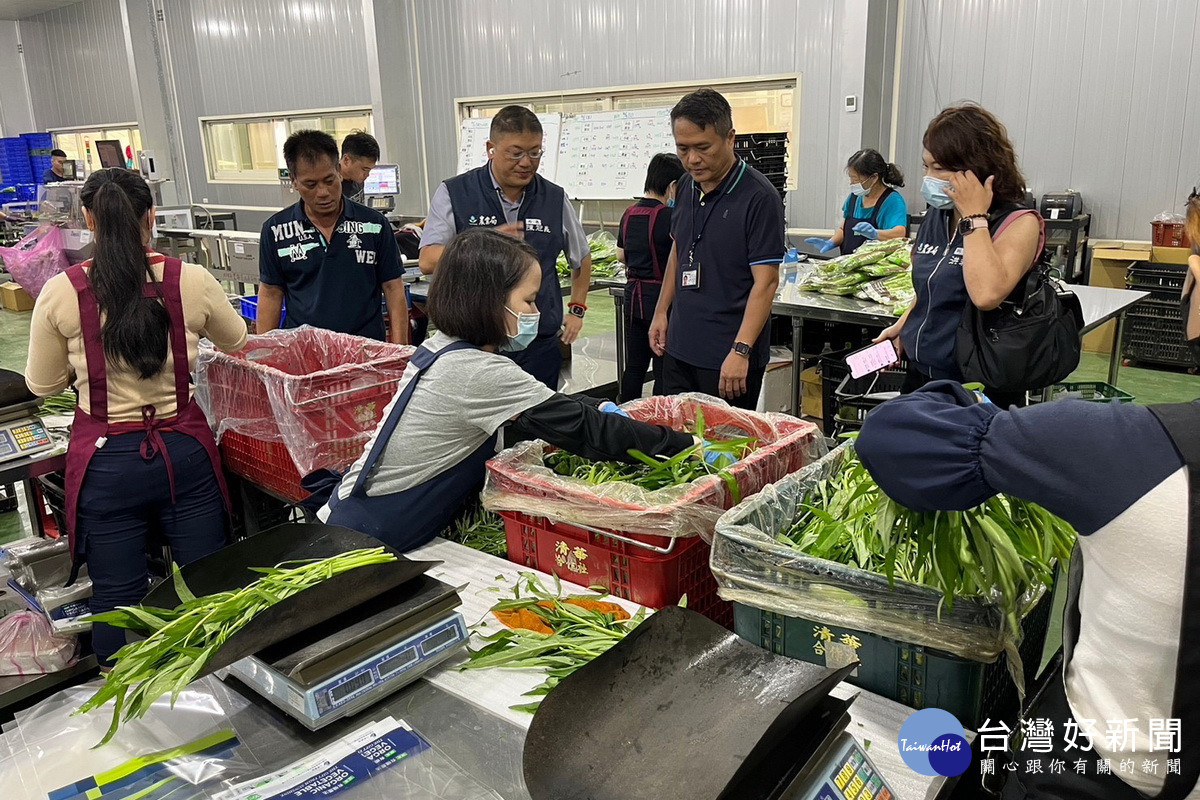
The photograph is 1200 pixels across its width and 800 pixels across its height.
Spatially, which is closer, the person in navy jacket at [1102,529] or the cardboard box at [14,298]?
the person in navy jacket at [1102,529]

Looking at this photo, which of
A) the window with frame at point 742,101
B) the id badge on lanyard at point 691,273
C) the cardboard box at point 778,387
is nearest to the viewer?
the id badge on lanyard at point 691,273

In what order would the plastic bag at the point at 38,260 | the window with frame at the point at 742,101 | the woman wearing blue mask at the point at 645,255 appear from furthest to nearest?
the window with frame at the point at 742,101, the woman wearing blue mask at the point at 645,255, the plastic bag at the point at 38,260

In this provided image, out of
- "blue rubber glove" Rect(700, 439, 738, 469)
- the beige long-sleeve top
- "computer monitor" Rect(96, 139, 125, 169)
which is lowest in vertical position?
"blue rubber glove" Rect(700, 439, 738, 469)

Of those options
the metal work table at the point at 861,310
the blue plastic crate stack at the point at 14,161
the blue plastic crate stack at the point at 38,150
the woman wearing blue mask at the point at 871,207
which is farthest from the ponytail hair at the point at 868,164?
the blue plastic crate stack at the point at 14,161

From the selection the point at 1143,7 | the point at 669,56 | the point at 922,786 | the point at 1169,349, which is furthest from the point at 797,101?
the point at 922,786

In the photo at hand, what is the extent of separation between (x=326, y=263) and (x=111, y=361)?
1085 millimetres

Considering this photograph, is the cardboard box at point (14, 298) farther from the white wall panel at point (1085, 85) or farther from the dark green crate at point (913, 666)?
the dark green crate at point (913, 666)

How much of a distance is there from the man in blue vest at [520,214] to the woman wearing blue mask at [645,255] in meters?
1.04

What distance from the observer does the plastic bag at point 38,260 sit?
3.75m

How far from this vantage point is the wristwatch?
2.42m

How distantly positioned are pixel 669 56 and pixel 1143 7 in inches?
163

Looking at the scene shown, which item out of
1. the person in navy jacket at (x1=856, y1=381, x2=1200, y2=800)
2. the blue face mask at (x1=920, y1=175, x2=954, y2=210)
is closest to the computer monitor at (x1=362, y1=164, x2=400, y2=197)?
the blue face mask at (x1=920, y1=175, x2=954, y2=210)

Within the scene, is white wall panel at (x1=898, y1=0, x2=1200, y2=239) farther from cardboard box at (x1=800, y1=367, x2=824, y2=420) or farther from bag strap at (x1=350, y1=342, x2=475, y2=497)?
bag strap at (x1=350, y1=342, x2=475, y2=497)

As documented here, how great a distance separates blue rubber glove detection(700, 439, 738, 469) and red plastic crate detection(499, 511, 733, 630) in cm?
23
